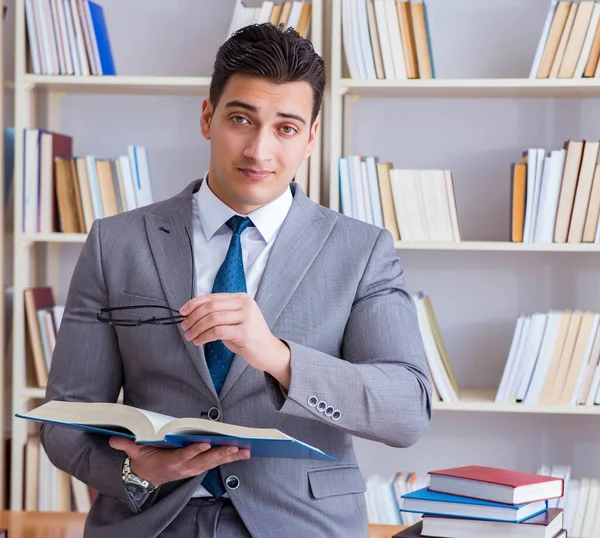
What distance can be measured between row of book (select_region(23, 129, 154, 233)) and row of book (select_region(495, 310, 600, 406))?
121cm

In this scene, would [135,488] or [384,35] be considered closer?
[135,488]

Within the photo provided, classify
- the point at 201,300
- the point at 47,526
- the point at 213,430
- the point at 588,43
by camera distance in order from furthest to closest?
the point at 588,43 < the point at 47,526 < the point at 201,300 < the point at 213,430

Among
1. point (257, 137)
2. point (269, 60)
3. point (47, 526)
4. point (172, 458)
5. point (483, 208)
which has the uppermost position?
point (269, 60)

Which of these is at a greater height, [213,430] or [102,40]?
[102,40]

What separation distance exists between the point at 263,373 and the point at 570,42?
1.62 metres

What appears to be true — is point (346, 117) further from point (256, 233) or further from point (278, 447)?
point (278, 447)

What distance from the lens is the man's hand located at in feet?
4.01

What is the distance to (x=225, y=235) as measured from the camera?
62.8 inches

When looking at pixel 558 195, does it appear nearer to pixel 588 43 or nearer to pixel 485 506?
pixel 588 43

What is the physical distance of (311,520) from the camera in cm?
145

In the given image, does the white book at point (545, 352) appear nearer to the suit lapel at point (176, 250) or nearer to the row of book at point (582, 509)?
the row of book at point (582, 509)

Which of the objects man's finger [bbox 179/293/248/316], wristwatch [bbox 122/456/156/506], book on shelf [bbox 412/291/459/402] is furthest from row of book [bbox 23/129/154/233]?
man's finger [bbox 179/293/248/316]

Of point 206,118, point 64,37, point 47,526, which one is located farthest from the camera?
point 64,37

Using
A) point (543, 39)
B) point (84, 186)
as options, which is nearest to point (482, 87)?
point (543, 39)
